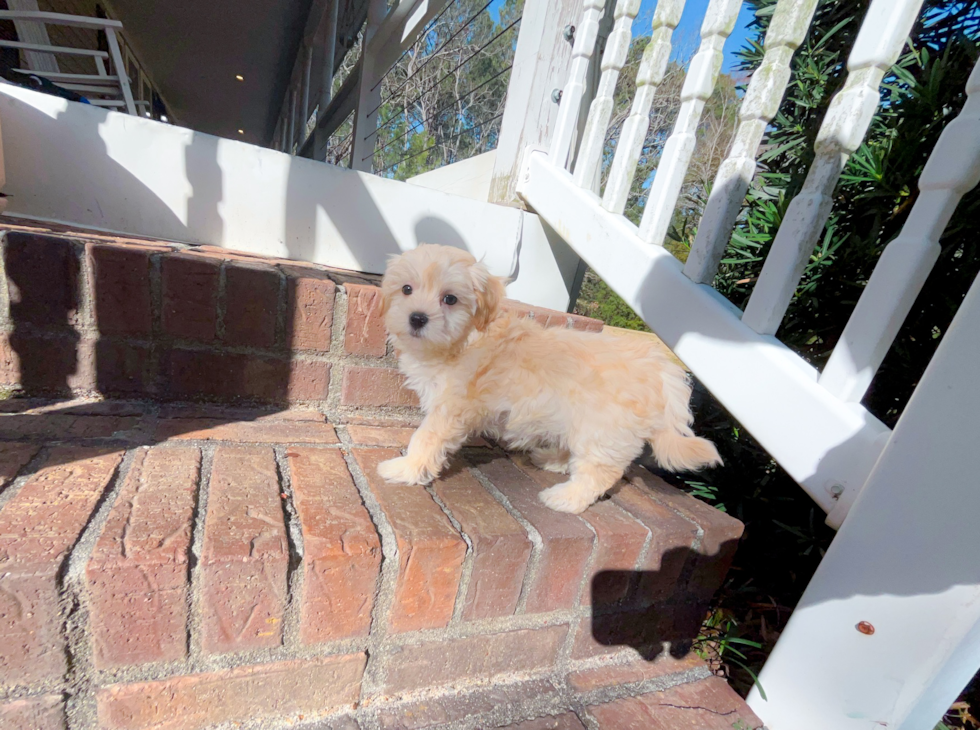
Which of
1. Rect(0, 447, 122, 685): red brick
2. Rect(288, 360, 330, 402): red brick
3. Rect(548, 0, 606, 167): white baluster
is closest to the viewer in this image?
Rect(0, 447, 122, 685): red brick

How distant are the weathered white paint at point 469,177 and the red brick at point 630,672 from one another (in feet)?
6.89

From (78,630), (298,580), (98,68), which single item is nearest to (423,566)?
(298,580)

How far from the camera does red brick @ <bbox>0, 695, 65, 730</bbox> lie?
81 cm

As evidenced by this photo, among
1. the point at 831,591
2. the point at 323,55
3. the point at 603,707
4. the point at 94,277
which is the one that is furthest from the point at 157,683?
the point at 323,55

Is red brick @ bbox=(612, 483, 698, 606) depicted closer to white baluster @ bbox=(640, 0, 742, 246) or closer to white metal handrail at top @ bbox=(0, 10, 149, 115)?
white baluster @ bbox=(640, 0, 742, 246)

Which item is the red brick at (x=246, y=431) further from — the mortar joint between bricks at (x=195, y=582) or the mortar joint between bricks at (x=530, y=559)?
the mortar joint between bricks at (x=530, y=559)

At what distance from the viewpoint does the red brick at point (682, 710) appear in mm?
1192

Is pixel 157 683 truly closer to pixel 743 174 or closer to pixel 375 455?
pixel 375 455

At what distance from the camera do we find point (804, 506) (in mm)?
1754

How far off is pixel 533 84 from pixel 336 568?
236 cm

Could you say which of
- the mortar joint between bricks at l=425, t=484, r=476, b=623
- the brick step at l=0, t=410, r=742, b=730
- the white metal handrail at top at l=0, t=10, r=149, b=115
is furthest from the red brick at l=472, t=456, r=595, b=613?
the white metal handrail at top at l=0, t=10, r=149, b=115

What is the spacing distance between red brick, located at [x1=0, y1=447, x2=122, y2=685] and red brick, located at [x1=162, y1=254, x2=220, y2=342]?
690 millimetres

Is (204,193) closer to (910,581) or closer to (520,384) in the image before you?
(520,384)

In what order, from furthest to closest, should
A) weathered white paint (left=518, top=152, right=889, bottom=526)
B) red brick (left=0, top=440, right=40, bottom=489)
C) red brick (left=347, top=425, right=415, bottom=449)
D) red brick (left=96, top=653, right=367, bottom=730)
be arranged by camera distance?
1. red brick (left=347, top=425, right=415, bottom=449)
2. weathered white paint (left=518, top=152, right=889, bottom=526)
3. red brick (left=0, top=440, right=40, bottom=489)
4. red brick (left=96, top=653, right=367, bottom=730)
